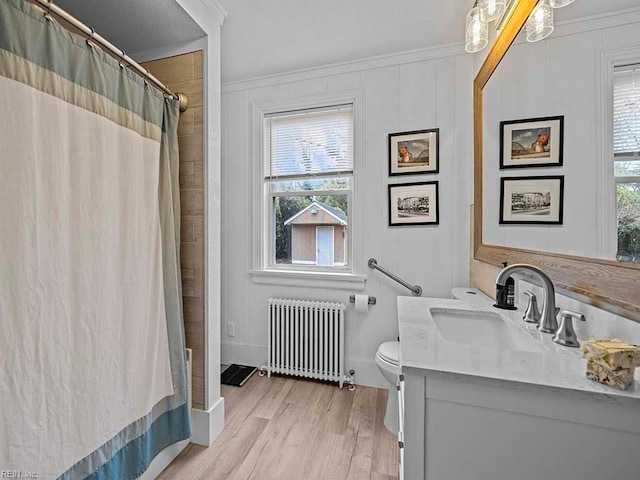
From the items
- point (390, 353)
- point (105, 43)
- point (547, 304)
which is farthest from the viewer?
point (390, 353)

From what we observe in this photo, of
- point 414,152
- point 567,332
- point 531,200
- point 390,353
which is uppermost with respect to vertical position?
point 414,152

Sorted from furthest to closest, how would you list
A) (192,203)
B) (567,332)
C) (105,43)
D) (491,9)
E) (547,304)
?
(192,203) → (491,9) → (105,43) → (547,304) → (567,332)

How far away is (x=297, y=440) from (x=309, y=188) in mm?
1722

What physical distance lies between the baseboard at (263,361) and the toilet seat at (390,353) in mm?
438

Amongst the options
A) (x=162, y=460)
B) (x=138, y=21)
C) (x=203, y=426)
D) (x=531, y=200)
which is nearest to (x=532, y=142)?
(x=531, y=200)

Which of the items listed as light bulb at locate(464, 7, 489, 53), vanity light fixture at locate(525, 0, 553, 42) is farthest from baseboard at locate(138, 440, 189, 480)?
light bulb at locate(464, 7, 489, 53)

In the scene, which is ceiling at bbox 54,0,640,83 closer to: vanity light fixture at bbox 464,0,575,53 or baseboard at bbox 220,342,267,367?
vanity light fixture at bbox 464,0,575,53

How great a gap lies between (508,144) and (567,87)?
0.39 m

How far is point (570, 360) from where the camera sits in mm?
764

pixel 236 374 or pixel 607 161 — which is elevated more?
pixel 607 161

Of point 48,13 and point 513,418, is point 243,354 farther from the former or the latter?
point 48,13

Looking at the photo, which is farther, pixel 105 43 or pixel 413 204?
pixel 413 204

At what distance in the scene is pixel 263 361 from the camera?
7.88 feet

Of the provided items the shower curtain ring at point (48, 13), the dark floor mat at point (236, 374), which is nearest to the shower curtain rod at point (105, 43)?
the shower curtain ring at point (48, 13)
